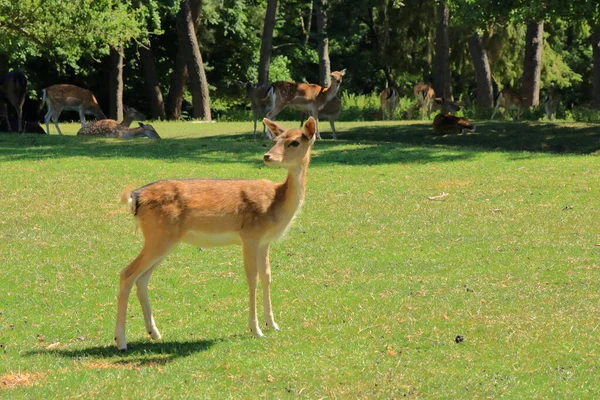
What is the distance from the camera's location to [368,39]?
55312 mm

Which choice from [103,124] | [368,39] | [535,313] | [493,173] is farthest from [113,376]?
[368,39]

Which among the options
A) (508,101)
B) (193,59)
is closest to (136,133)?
(193,59)

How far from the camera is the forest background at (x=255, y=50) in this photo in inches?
1129

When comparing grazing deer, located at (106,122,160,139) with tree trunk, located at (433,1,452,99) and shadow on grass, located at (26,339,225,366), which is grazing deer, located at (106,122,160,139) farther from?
shadow on grass, located at (26,339,225,366)

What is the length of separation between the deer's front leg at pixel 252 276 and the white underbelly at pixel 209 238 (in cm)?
13

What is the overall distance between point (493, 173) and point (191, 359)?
1151 cm

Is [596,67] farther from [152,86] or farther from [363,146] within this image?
[152,86]

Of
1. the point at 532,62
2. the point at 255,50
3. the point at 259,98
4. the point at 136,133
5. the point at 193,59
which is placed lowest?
the point at 136,133

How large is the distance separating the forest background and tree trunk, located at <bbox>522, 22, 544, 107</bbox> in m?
0.04

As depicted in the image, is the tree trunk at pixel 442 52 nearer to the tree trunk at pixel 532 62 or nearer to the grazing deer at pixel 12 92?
the tree trunk at pixel 532 62

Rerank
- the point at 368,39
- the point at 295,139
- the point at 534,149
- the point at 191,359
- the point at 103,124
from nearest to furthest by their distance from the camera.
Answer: the point at 191,359 < the point at 295,139 < the point at 534,149 < the point at 103,124 < the point at 368,39

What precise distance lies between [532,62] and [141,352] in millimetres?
28687

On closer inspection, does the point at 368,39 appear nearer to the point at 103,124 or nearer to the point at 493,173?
the point at 103,124

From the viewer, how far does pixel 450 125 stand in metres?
26.1
